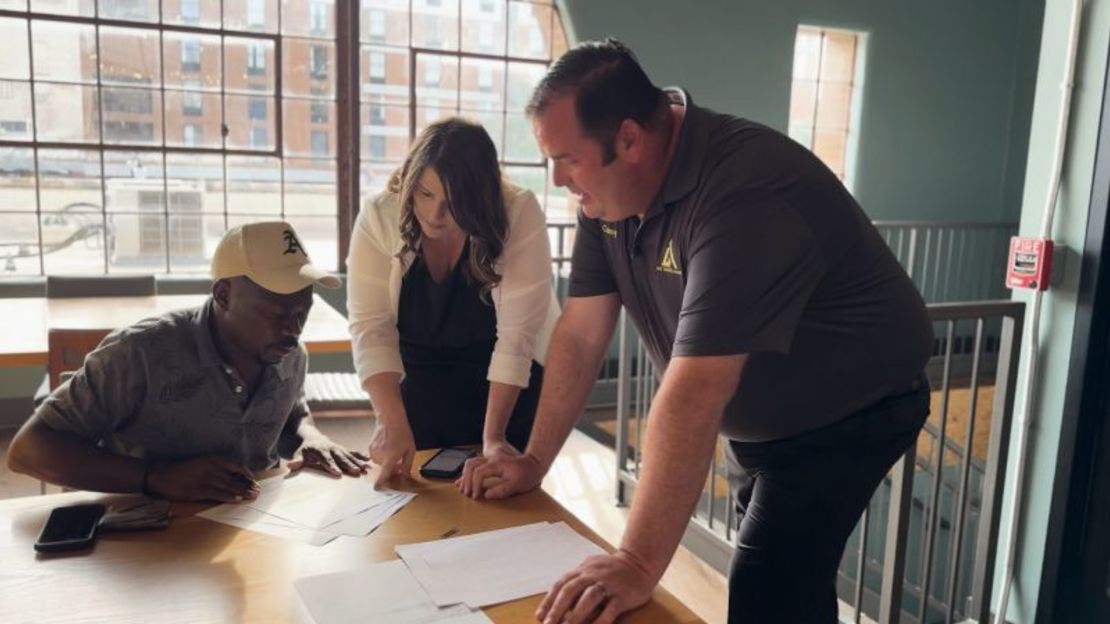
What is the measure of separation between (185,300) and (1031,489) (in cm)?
352

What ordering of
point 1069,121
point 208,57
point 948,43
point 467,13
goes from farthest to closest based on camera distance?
point 948,43
point 467,13
point 208,57
point 1069,121

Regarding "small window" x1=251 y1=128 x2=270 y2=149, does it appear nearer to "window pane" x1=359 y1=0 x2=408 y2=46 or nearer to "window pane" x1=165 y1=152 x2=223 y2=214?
"window pane" x1=165 y1=152 x2=223 y2=214

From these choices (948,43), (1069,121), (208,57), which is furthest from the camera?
(948,43)

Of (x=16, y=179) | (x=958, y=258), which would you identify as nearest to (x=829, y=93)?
(x=958, y=258)

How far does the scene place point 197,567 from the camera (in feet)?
3.83

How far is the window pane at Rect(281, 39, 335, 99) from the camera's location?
4.81 m

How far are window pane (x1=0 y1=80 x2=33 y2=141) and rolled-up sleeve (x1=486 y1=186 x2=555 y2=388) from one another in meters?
3.81

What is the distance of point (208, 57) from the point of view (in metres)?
4.70

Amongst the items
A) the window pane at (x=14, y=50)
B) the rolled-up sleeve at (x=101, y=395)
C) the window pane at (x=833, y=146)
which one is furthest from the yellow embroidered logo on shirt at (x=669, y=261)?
the window pane at (x=833, y=146)

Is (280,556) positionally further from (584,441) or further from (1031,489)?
(584,441)

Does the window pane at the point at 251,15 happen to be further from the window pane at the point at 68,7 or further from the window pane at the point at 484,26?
the window pane at the point at 484,26

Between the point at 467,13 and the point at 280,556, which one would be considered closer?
the point at 280,556

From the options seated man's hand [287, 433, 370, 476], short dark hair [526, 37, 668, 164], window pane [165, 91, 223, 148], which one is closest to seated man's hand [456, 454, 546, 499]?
seated man's hand [287, 433, 370, 476]

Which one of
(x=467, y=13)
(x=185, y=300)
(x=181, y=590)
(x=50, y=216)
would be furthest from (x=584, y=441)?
(x=181, y=590)
